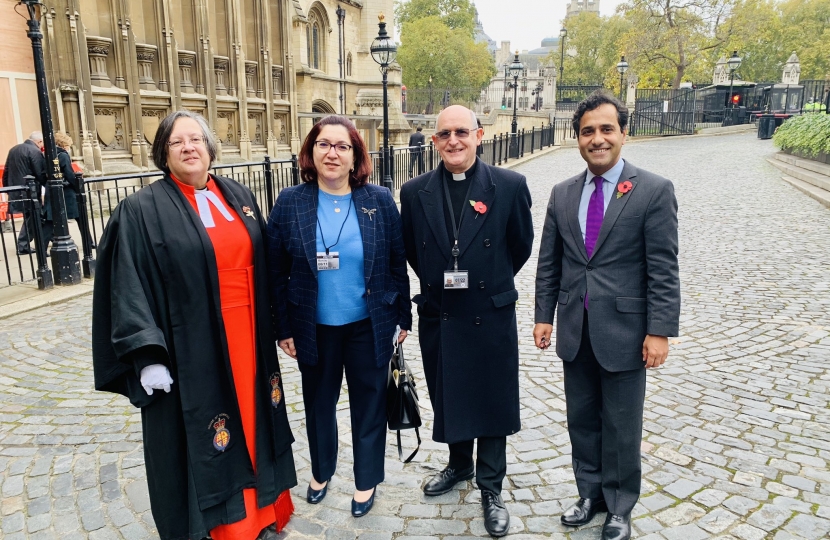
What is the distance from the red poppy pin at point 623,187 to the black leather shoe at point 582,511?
1.73m

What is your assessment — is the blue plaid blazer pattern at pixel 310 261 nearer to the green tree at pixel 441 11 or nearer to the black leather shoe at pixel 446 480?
the black leather shoe at pixel 446 480

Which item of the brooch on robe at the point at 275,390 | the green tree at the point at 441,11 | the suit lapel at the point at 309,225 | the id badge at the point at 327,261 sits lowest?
the brooch on robe at the point at 275,390

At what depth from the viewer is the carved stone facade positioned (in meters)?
13.7

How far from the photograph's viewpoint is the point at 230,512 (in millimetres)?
3053

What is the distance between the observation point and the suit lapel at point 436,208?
10.6 ft

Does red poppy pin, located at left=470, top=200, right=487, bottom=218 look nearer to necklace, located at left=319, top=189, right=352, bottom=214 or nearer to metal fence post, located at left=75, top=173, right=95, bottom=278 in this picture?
necklace, located at left=319, top=189, right=352, bottom=214

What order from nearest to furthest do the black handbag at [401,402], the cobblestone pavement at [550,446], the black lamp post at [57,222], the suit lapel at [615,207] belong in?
the suit lapel at [615,207] → the cobblestone pavement at [550,446] → the black handbag at [401,402] → the black lamp post at [57,222]

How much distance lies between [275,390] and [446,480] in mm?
1228

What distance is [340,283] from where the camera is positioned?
324 cm

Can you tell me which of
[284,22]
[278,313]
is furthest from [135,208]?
[284,22]

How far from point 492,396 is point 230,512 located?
153 cm

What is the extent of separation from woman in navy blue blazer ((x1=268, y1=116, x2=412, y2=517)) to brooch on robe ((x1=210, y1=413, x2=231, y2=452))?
535 millimetres

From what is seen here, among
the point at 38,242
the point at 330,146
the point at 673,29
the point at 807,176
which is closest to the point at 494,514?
the point at 330,146

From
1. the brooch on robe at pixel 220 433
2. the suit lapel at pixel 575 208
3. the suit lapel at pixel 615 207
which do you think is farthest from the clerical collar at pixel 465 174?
the brooch on robe at pixel 220 433
